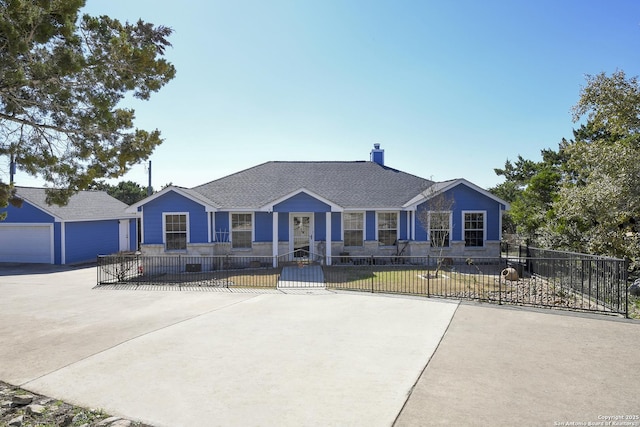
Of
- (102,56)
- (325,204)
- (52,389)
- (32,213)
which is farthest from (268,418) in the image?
(32,213)

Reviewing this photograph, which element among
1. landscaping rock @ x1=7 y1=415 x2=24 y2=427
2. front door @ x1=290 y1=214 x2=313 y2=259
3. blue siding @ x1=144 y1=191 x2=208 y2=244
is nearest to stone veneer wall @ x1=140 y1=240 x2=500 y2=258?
front door @ x1=290 y1=214 x2=313 y2=259

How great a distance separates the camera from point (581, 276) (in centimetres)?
1126

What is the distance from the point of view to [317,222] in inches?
790

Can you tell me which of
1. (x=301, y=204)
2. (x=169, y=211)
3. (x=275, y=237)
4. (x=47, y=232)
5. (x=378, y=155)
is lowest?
(x=275, y=237)

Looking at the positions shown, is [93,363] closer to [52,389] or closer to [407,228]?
[52,389]

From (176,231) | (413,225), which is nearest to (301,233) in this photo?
(413,225)

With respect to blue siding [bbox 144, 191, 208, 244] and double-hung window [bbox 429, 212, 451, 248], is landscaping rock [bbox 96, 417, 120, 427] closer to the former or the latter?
blue siding [bbox 144, 191, 208, 244]

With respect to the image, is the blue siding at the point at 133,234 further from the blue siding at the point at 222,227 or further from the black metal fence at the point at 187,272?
the blue siding at the point at 222,227

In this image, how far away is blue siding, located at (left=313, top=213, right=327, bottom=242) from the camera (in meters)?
20.0

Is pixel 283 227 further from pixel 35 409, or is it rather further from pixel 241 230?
pixel 35 409

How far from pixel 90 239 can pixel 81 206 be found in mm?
2424

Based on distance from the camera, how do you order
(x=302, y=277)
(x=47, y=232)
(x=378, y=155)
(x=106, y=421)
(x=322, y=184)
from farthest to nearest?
(x=378, y=155) < (x=47, y=232) < (x=322, y=184) < (x=302, y=277) < (x=106, y=421)

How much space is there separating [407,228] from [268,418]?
16.6m

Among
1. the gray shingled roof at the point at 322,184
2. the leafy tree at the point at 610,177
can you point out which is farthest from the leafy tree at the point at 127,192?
the leafy tree at the point at 610,177
